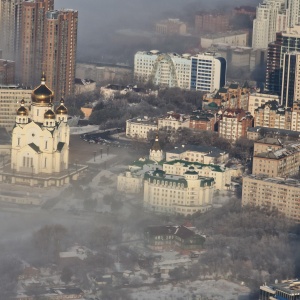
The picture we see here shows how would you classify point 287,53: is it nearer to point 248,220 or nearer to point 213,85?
point 213,85

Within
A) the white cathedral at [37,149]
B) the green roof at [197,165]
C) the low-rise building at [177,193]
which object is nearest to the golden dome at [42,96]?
the white cathedral at [37,149]

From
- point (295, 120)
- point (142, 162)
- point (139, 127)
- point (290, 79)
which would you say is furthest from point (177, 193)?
point (290, 79)

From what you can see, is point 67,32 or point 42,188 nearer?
point 42,188

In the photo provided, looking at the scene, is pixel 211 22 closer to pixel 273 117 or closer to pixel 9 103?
pixel 273 117

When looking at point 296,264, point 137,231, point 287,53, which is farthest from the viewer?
point 287,53

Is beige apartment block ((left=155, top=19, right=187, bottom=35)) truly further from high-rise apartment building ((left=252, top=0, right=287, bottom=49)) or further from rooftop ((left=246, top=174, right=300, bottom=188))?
rooftop ((left=246, top=174, right=300, bottom=188))

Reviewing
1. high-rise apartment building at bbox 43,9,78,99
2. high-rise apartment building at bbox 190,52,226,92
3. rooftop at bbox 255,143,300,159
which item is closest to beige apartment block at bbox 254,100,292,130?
rooftop at bbox 255,143,300,159

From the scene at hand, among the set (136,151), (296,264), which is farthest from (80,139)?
(296,264)

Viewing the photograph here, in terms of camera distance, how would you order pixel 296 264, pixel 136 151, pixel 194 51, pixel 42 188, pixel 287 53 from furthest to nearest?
pixel 194 51, pixel 287 53, pixel 136 151, pixel 42 188, pixel 296 264
